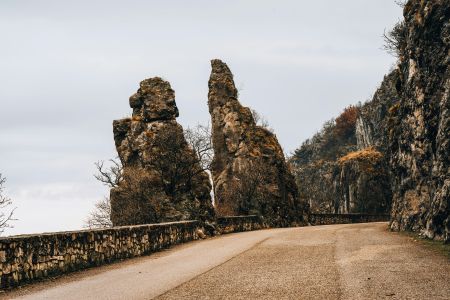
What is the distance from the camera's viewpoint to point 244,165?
5062 centimetres

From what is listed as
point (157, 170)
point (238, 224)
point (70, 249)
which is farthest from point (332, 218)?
point (70, 249)

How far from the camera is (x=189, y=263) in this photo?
1399cm

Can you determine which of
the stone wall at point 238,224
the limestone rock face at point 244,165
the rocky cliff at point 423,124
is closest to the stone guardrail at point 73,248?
the stone wall at point 238,224

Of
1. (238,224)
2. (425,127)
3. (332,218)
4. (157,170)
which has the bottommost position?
(332,218)

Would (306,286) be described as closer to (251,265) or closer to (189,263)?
(251,265)

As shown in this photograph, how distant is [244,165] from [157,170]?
1843 centimetres

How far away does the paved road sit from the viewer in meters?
8.61

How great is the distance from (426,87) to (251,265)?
13.1 metres

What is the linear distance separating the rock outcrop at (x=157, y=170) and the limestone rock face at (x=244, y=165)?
9.14 metres

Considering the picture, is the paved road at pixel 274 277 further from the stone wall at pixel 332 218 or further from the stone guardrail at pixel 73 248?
the stone wall at pixel 332 218

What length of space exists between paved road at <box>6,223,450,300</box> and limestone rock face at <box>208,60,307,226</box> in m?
29.4

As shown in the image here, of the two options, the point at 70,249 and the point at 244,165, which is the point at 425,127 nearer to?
the point at 70,249

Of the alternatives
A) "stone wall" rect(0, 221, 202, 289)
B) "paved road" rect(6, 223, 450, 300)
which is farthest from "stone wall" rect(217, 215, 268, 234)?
"paved road" rect(6, 223, 450, 300)

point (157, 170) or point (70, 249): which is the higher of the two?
point (157, 170)
